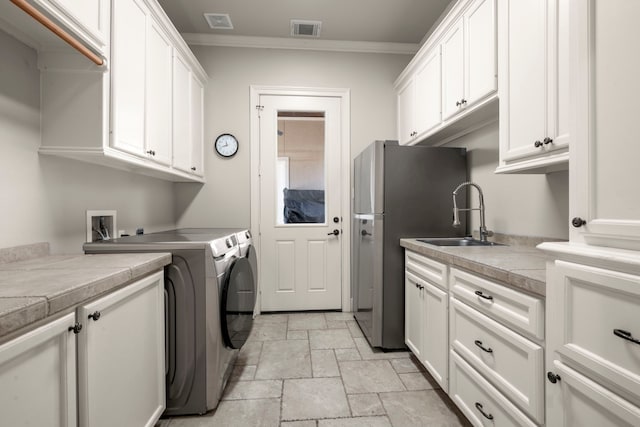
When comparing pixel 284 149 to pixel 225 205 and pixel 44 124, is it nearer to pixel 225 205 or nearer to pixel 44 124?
A: pixel 225 205

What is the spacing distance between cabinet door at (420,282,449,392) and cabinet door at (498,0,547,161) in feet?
2.74

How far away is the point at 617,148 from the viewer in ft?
2.40

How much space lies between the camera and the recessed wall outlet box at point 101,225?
1.79 metres

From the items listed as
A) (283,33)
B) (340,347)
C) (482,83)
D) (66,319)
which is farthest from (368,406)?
(283,33)

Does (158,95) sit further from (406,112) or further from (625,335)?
(625,335)

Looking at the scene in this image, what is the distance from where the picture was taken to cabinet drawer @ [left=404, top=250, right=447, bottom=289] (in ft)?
5.51

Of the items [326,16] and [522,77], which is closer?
[522,77]

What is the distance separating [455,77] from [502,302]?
1.53 metres

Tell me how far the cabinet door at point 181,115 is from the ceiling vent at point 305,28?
3.60 feet

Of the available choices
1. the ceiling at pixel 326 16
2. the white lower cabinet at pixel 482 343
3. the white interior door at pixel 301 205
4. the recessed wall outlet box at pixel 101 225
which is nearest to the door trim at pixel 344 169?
the white interior door at pixel 301 205

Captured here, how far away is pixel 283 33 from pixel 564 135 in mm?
2723

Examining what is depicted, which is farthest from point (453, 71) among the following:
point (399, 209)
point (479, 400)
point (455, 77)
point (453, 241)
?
point (479, 400)

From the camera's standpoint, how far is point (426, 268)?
1.91 meters

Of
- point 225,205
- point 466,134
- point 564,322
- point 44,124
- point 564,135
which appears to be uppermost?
point 466,134
